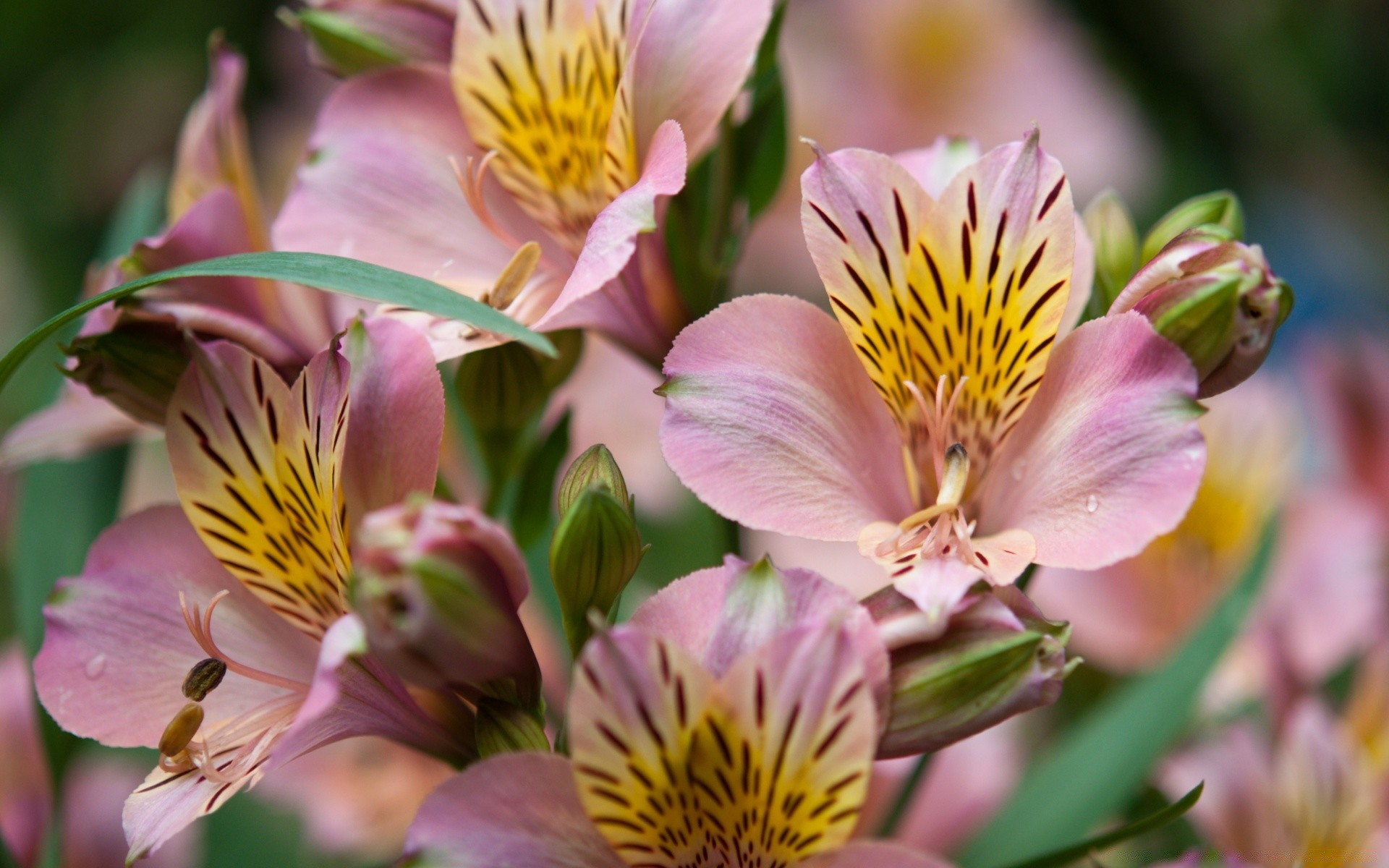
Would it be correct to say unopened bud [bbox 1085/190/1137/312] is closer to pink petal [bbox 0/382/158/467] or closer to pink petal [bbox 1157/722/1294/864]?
pink petal [bbox 1157/722/1294/864]

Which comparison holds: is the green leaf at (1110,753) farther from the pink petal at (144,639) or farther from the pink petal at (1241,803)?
the pink petal at (144,639)

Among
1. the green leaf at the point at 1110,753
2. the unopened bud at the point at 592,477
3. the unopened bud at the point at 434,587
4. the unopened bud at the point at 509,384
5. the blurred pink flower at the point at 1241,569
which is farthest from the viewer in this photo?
the blurred pink flower at the point at 1241,569

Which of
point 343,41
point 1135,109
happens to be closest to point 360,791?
point 343,41

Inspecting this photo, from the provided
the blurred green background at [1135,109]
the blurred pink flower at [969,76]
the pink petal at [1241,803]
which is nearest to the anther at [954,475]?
the pink petal at [1241,803]

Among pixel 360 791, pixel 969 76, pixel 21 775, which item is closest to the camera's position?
pixel 21 775

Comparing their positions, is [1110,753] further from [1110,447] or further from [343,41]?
[343,41]
